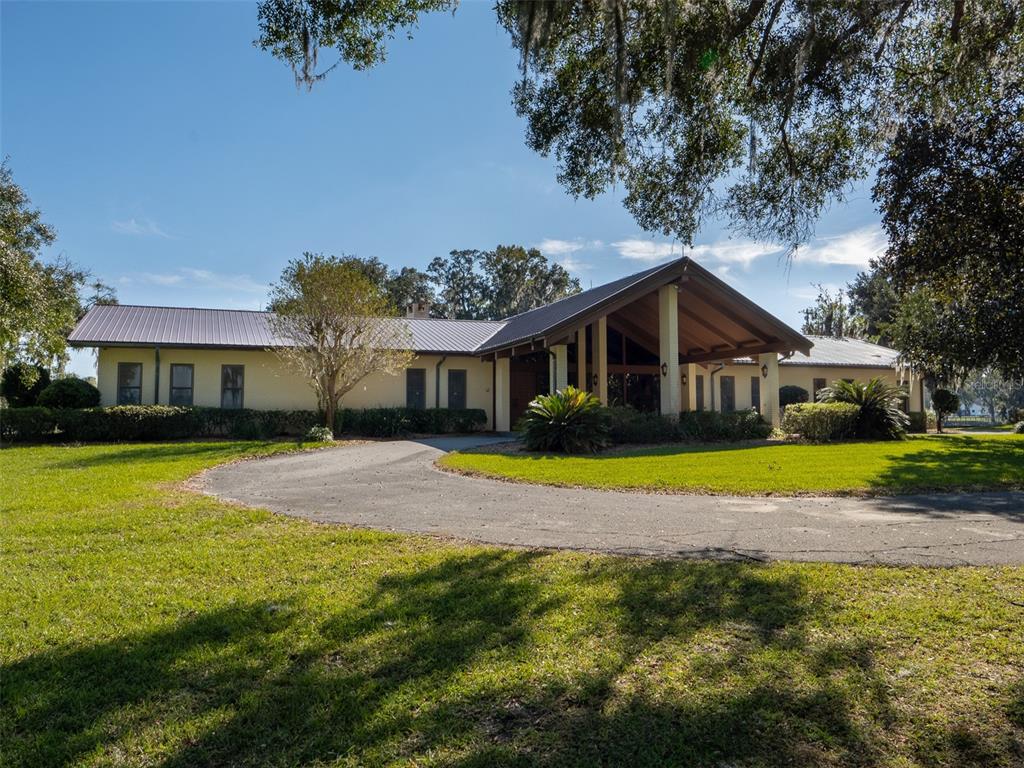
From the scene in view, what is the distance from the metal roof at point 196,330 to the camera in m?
19.4

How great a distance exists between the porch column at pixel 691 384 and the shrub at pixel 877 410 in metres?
5.97

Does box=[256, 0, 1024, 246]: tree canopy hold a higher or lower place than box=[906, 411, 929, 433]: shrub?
higher

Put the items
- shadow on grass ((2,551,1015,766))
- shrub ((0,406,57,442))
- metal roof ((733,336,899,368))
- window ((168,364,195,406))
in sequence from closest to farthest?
shadow on grass ((2,551,1015,766)) → shrub ((0,406,57,442)) → window ((168,364,195,406)) → metal roof ((733,336,899,368))

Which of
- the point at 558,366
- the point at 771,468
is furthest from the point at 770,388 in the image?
the point at 771,468

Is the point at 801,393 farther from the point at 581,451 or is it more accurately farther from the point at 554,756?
the point at 554,756

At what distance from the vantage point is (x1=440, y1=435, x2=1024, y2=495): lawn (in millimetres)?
9391

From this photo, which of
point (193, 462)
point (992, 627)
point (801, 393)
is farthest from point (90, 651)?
point (801, 393)

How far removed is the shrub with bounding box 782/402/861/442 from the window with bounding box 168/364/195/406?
1840cm

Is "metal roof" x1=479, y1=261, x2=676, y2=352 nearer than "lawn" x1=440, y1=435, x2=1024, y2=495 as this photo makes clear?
No

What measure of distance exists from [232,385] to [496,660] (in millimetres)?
19667

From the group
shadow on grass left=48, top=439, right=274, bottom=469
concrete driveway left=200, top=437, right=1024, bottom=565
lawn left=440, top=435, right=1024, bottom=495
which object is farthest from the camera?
shadow on grass left=48, top=439, right=274, bottom=469

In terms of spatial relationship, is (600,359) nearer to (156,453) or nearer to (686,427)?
(686,427)

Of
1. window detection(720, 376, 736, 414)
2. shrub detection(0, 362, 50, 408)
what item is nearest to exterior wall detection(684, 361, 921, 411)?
window detection(720, 376, 736, 414)

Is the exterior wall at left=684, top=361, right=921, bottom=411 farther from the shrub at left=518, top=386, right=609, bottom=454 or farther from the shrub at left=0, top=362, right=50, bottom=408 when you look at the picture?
the shrub at left=0, top=362, right=50, bottom=408
